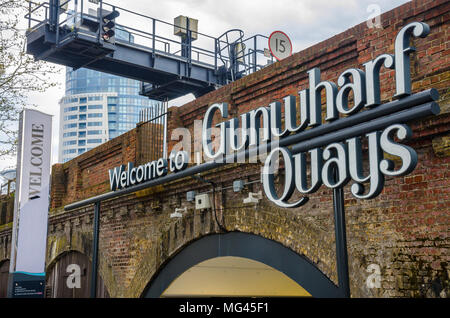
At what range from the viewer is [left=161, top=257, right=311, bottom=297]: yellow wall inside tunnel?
10461mm

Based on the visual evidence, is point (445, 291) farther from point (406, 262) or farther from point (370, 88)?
point (370, 88)

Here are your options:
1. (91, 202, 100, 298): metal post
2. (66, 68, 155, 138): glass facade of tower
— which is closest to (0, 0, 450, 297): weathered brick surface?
(91, 202, 100, 298): metal post

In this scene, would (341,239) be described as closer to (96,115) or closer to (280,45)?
(280,45)

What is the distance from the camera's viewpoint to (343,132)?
605 centimetres

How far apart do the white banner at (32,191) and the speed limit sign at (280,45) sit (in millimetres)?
4833

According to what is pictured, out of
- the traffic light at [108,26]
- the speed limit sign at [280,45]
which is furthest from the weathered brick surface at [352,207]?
the traffic light at [108,26]

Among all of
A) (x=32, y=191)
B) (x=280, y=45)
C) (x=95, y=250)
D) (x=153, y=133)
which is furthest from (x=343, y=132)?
(x=95, y=250)

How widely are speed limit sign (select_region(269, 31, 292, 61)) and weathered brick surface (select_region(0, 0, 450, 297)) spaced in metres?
2.15

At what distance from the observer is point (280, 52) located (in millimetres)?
11430

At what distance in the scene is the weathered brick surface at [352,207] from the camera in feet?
19.3

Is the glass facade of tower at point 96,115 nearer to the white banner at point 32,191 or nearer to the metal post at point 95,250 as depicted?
the metal post at point 95,250

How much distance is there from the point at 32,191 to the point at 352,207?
471cm

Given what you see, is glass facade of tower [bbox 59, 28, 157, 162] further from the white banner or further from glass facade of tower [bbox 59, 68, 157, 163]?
the white banner
